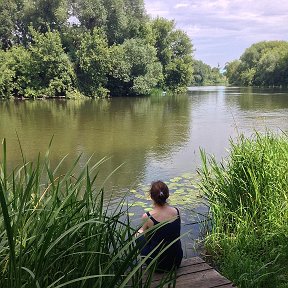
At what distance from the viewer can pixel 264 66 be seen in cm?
6519

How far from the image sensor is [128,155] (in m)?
10.4

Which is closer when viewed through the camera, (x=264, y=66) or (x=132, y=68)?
(x=132, y=68)

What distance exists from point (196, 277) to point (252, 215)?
1407 millimetres

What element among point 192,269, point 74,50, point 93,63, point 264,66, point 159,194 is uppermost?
point 74,50

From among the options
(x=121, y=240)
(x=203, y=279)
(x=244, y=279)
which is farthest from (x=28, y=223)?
(x=244, y=279)

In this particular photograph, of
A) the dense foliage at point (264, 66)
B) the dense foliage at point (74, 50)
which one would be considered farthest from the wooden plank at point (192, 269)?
the dense foliage at point (264, 66)

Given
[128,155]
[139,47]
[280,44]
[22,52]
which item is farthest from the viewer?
[280,44]

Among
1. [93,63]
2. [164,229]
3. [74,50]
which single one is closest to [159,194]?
[164,229]

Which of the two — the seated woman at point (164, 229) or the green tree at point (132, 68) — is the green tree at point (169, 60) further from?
the seated woman at point (164, 229)

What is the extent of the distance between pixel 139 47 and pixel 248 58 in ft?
165

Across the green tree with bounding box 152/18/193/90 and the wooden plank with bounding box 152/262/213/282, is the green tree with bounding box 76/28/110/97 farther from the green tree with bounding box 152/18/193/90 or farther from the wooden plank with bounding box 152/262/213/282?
the wooden plank with bounding box 152/262/213/282

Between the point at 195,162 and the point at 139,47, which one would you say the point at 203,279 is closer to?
the point at 195,162

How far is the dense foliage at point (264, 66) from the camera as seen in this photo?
61.5 metres

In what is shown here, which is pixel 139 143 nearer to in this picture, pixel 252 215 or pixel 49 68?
pixel 252 215
